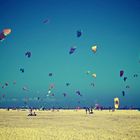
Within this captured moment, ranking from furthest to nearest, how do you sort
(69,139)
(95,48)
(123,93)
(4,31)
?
1. (123,93)
2. (95,48)
3. (4,31)
4. (69,139)

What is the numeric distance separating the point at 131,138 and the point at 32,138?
7.37 meters

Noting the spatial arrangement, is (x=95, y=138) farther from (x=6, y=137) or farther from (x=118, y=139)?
(x=6, y=137)

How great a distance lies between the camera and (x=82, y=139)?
2170cm

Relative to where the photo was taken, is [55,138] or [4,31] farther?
[4,31]

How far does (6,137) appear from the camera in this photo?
21938mm

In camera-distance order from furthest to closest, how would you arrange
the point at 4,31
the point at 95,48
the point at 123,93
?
the point at 123,93 → the point at 95,48 → the point at 4,31

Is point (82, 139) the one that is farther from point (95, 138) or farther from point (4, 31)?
point (4, 31)

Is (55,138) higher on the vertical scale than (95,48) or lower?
lower

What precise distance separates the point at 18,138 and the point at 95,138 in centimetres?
558

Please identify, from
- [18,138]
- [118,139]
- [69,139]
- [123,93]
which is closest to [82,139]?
[69,139]

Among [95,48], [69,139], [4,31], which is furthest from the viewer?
[95,48]

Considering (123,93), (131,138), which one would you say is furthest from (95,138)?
(123,93)

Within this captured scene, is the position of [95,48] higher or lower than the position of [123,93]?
higher

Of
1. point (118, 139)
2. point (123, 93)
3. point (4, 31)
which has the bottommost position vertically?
point (118, 139)
